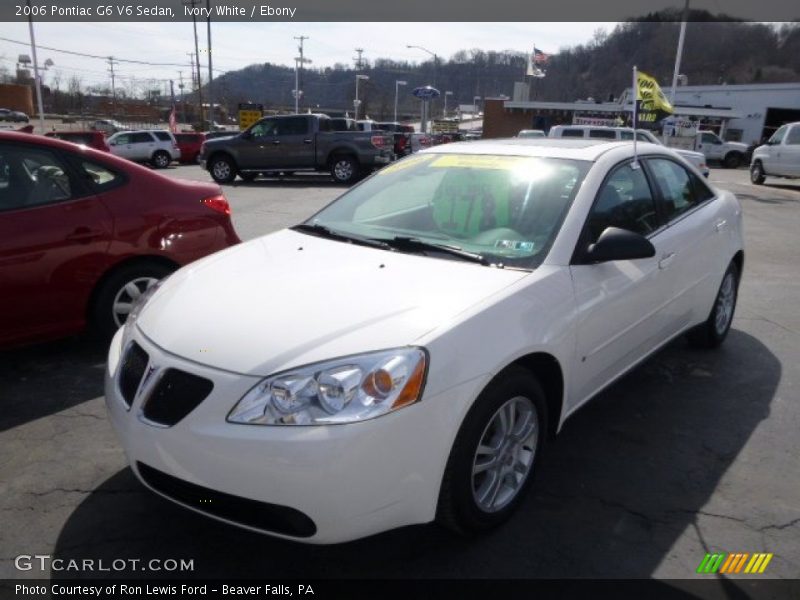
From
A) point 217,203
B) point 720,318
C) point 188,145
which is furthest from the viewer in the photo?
point 188,145

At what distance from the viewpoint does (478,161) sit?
3674mm

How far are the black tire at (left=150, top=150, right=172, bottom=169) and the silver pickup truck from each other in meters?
9.38

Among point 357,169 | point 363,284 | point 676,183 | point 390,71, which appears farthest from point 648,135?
point 390,71

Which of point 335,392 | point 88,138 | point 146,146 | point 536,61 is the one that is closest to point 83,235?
point 335,392

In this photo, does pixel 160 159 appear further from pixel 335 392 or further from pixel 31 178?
pixel 335 392

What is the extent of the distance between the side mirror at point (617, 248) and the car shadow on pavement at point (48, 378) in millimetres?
3058

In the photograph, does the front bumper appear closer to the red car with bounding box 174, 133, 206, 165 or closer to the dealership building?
the red car with bounding box 174, 133, 206, 165

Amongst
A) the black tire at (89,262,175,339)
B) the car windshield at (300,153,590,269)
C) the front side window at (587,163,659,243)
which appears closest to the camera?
the car windshield at (300,153,590,269)

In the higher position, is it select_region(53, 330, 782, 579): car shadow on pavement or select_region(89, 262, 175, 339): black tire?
select_region(89, 262, 175, 339): black tire

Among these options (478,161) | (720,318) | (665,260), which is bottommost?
(720,318)

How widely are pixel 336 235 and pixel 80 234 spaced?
191cm

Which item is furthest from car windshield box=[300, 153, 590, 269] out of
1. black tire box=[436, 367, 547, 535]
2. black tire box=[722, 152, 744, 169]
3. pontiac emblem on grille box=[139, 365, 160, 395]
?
black tire box=[722, 152, 744, 169]

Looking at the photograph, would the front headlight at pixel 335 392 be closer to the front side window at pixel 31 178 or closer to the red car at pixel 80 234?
the red car at pixel 80 234

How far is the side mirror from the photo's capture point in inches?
117
